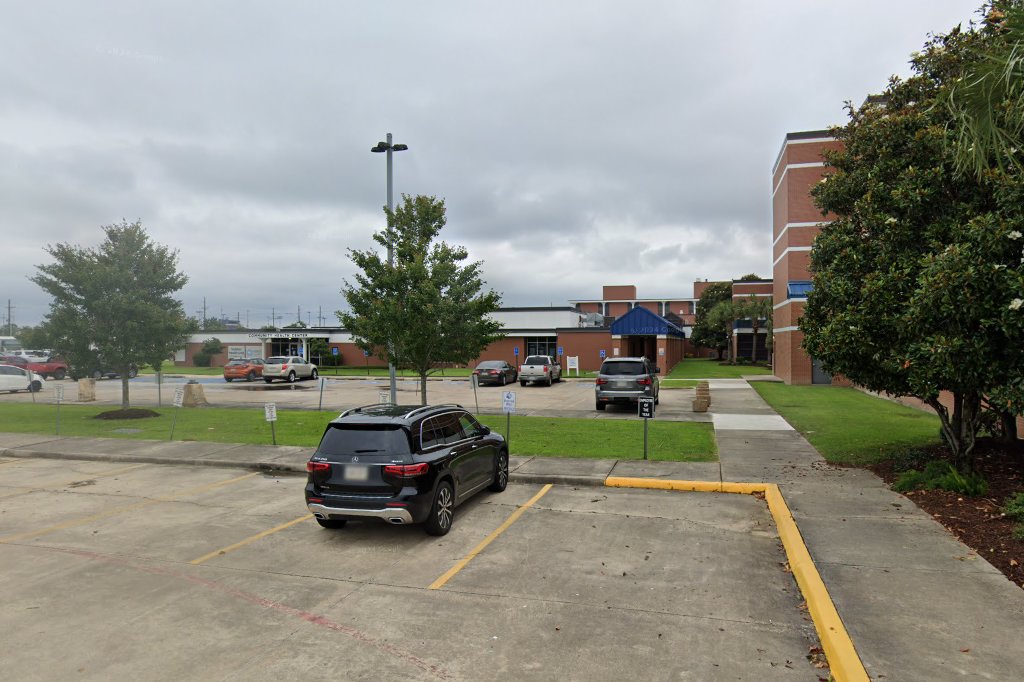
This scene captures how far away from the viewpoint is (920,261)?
8.27 m

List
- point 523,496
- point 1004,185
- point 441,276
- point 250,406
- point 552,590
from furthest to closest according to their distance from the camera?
1. point 250,406
2. point 441,276
3. point 523,496
4. point 1004,185
5. point 552,590

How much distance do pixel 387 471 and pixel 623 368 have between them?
14.6 metres

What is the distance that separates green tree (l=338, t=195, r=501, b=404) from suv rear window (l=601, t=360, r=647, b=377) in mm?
5813

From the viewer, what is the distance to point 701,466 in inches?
444

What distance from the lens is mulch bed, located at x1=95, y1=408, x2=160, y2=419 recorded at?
19.8 meters

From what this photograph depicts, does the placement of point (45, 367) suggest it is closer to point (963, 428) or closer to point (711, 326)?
point (963, 428)

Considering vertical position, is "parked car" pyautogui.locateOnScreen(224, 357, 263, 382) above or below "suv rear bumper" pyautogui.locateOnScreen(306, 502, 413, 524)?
above

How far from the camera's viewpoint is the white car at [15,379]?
30898 millimetres

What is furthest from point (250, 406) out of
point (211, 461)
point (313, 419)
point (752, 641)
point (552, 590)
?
point (752, 641)

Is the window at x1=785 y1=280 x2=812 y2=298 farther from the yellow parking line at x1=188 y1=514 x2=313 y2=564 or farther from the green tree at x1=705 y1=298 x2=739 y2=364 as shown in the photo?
the green tree at x1=705 y1=298 x2=739 y2=364

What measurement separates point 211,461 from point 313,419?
21.3 ft

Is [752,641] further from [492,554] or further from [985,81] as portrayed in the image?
[985,81]

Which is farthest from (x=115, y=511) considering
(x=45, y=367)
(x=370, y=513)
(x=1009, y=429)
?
(x=45, y=367)

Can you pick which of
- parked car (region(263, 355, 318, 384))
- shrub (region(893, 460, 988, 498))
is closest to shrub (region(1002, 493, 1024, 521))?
shrub (region(893, 460, 988, 498))
